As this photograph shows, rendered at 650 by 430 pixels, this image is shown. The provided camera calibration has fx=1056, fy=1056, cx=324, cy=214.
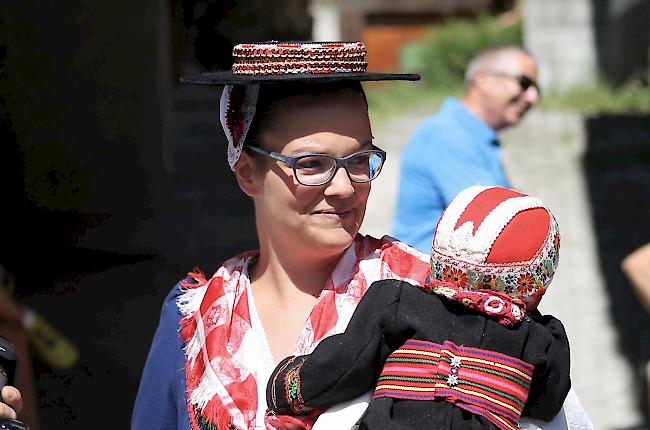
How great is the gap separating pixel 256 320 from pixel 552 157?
271 inches

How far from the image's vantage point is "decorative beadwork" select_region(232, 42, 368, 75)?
6.54ft

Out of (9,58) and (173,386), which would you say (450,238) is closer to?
(173,386)

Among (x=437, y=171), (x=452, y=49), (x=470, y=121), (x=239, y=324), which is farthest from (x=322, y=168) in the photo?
(x=452, y=49)

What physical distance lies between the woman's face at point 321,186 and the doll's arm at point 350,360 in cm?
18

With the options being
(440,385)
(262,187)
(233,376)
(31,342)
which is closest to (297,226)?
(262,187)

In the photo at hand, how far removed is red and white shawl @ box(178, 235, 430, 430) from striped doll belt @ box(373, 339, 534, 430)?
246 mm

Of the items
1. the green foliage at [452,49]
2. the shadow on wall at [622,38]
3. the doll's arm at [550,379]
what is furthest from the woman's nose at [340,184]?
the green foliage at [452,49]

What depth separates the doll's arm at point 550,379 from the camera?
6.05 feet

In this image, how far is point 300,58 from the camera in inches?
78.5

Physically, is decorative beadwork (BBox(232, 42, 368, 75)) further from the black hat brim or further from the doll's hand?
the doll's hand

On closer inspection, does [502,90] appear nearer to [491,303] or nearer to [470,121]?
[470,121]

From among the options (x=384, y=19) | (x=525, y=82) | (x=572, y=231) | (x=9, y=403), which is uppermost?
(x=384, y=19)

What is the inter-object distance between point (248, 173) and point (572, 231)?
19.6 feet

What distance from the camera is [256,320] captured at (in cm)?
217
